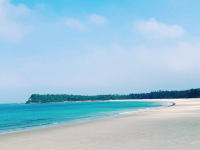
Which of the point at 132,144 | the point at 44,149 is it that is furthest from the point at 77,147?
the point at 132,144

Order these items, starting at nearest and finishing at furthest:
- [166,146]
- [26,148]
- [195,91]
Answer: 1. [166,146]
2. [26,148]
3. [195,91]

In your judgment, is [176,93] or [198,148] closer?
[198,148]

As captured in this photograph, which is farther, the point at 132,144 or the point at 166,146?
the point at 132,144

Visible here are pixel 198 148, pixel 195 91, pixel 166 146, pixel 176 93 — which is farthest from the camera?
pixel 176 93

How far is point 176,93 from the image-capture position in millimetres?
198125

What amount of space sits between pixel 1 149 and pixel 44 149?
272 cm

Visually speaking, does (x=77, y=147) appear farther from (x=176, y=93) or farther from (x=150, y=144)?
(x=176, y=93)

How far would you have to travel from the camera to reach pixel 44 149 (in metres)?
10.9

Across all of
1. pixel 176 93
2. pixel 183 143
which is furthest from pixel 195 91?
pixel 183 143

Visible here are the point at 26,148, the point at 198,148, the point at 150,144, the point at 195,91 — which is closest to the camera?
the point at 198,148

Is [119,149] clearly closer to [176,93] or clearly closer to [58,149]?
[58,149]

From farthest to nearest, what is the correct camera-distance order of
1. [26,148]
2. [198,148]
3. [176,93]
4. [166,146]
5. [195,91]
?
1. [176,93]
2. [195,91]
3. [26,148]
4. [166,146]
5. [198,148]

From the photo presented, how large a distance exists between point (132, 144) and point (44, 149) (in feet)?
→ 14.9

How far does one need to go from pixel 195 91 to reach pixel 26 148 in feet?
559
